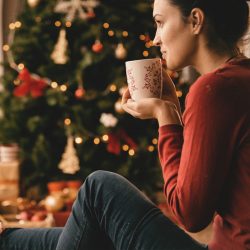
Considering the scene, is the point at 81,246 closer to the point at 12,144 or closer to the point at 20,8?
the point at 12,144

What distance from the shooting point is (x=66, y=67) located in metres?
3.30

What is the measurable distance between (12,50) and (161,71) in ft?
7.24

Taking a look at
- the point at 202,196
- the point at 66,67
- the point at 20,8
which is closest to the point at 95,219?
the point at 202,196

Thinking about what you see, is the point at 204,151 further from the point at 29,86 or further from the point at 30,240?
the point at 29,86

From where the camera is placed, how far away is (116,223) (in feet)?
3.92

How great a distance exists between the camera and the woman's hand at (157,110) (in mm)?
1139

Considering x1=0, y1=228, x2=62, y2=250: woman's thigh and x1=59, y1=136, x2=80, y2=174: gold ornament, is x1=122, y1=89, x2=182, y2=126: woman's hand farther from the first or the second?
x1=59, y1=136, x2=80, y2=174: gold ornament

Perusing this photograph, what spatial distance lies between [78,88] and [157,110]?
7.01ft

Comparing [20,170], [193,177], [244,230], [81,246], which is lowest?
[20,170]

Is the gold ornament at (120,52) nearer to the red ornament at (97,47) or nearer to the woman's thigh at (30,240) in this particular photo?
the red ornament at (97,47)

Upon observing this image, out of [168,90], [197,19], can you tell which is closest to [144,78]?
[168,90]

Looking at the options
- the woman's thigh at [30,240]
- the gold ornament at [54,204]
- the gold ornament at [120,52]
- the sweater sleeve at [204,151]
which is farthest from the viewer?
the gold ornament at [120,52]

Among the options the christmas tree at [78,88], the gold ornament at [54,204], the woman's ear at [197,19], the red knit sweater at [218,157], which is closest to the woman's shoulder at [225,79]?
the red knit sweater at [218,157]

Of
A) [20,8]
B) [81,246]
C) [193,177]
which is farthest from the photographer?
[20,8]
